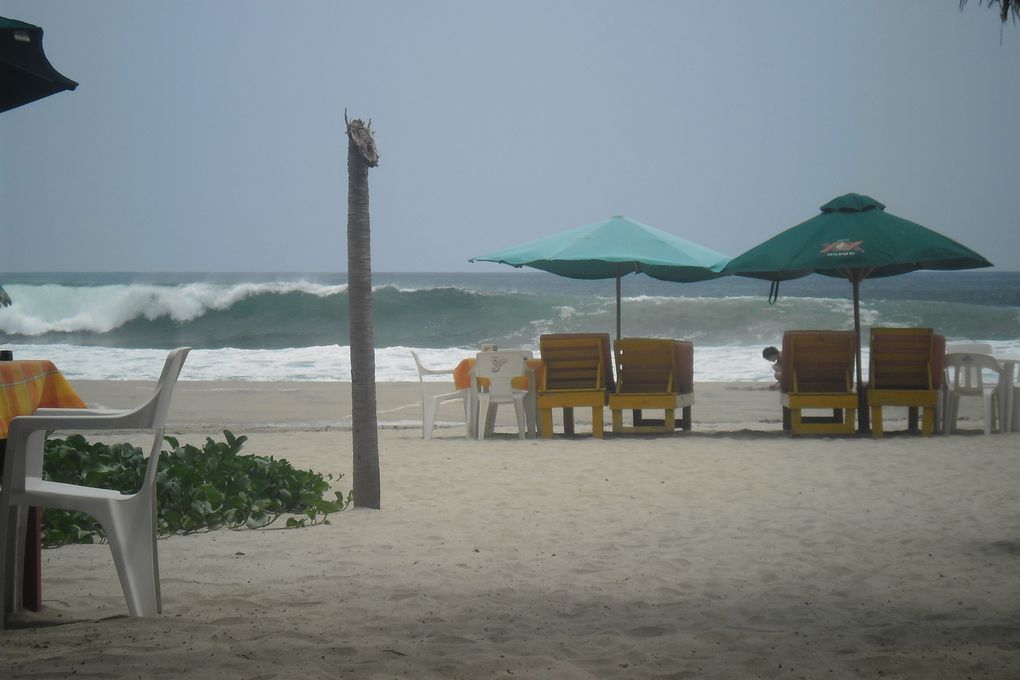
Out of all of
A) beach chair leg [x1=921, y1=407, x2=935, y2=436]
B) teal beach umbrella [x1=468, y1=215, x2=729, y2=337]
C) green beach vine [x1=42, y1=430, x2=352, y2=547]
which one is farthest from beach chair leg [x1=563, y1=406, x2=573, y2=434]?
green beach vine [x1=42, y1=430, x2=352, y2=547]

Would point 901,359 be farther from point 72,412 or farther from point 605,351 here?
point 72,412

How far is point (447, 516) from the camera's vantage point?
5586 mm

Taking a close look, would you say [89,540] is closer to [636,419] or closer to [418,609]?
[418,609]

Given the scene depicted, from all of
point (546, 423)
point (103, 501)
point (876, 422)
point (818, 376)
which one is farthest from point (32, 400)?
point (876, 422)

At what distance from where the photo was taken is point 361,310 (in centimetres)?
564

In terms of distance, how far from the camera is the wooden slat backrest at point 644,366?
9.45 m

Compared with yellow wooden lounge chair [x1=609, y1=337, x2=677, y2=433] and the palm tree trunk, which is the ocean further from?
the palm tree trunk

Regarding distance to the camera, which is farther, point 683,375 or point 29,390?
point 683,375

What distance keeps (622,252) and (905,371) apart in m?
2.79

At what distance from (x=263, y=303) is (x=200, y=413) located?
26077mm

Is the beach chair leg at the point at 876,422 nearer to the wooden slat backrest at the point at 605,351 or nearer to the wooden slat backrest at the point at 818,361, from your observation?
the wooden slat backrest at the point at 818,361

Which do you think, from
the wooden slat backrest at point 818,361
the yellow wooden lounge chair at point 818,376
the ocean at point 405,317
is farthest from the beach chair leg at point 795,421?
the ocean at point 405,317

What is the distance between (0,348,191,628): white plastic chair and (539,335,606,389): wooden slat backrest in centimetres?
611

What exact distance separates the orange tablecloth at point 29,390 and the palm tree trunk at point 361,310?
2.08 m
